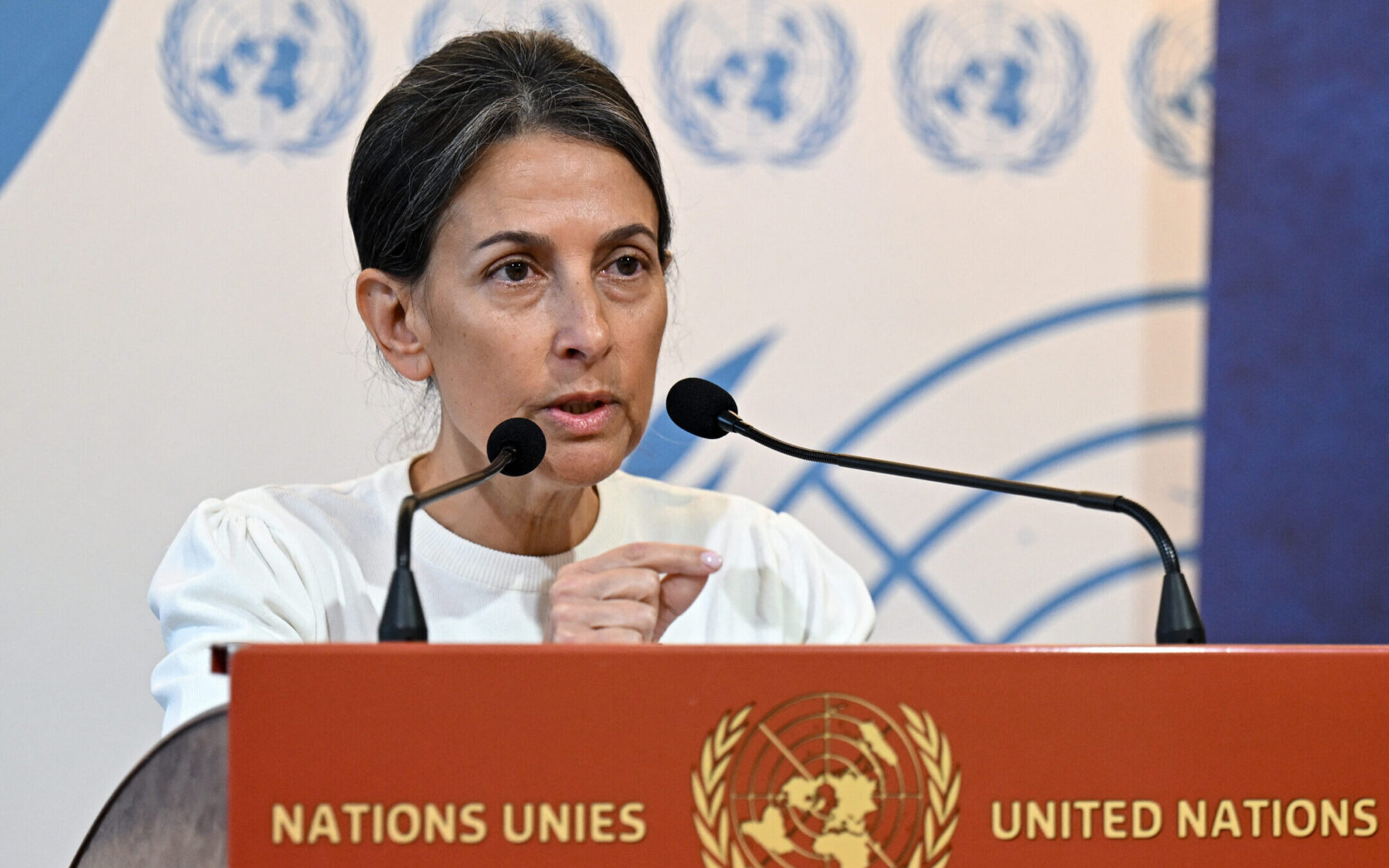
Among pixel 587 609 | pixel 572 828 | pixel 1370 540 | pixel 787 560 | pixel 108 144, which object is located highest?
pixel 108 144

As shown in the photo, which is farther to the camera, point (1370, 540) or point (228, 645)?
point (1370, 540)

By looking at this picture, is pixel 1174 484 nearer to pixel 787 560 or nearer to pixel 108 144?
pixel 787 560

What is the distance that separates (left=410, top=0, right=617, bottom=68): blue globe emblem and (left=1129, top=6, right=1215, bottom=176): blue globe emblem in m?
0.89

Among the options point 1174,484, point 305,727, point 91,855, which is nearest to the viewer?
point 305,727

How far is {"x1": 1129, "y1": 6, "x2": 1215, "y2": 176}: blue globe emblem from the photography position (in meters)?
2.18

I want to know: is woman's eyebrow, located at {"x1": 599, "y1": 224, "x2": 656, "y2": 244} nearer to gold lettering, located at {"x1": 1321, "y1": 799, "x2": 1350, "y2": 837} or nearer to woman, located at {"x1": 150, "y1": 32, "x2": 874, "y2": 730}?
woman, located at {"x1": 150, "y1": 32, "x2": 874, "y2": 730}

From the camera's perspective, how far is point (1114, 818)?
27.4 inches

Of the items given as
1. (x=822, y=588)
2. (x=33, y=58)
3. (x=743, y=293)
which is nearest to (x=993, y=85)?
(x=743, y=293)

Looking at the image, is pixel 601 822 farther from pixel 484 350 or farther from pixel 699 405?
pixel 484 350

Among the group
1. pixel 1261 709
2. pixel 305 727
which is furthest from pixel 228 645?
pixel 1261 709

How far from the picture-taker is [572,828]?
0.67 m

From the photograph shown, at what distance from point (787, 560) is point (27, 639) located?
1.24 metres

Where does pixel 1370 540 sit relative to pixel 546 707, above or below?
above

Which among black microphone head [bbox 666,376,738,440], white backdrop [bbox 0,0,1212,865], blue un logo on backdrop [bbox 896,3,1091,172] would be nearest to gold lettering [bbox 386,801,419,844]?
black microphone head [bbox 666,376,738,440]
